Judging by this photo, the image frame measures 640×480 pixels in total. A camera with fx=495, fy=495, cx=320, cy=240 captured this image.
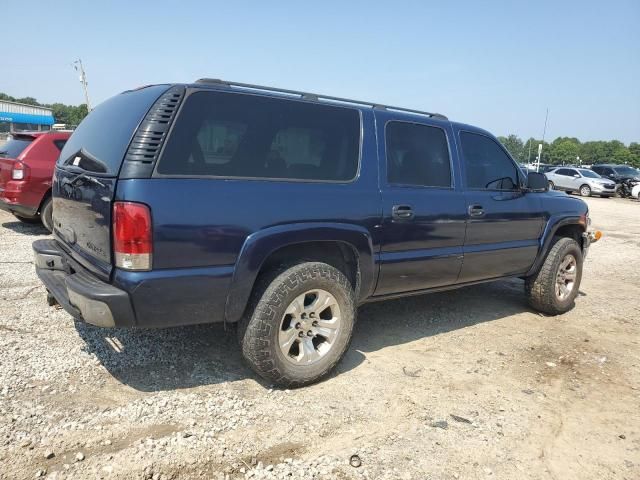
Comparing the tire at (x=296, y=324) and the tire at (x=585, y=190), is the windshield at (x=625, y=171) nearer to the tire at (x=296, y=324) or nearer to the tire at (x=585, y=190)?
the tire at (x=585, y=190)

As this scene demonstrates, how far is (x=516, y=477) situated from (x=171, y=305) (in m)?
2.04

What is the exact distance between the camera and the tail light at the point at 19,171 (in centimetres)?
741

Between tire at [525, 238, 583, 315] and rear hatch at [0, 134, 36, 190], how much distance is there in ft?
24.4

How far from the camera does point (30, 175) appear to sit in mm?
7430

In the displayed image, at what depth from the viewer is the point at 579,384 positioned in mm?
3705

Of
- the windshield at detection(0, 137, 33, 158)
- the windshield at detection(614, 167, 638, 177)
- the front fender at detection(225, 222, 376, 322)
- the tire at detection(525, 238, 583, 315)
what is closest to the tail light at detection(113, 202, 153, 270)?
the front fender at detection(225, 222, 376, 322)

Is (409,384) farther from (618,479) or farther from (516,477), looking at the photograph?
(618,479)

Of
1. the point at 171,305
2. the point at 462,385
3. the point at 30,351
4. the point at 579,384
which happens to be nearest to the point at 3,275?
the point at 30,351

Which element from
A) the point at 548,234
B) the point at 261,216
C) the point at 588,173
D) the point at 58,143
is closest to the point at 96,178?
the point at 261,216

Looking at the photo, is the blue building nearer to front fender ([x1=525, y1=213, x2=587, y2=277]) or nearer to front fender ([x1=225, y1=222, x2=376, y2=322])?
front fender ([x1=525, y1=213, x2=587, y2=277])

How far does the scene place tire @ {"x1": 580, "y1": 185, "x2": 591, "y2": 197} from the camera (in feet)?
85.6

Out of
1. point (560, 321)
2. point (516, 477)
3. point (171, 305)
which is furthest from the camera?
point (560, 321)

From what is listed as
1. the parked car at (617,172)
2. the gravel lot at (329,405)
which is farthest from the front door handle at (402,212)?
the parked car at (617,172)

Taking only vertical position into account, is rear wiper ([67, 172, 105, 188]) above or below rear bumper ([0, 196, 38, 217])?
above
